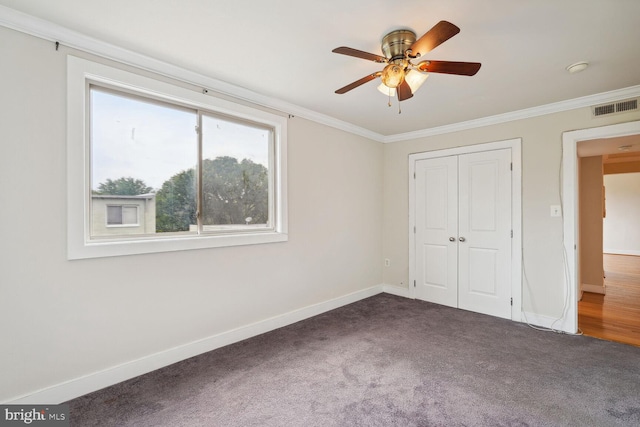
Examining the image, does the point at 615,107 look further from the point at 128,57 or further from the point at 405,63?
the point at 128,57

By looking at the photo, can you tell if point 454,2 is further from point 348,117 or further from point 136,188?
point 136,188

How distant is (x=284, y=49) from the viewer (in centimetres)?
222

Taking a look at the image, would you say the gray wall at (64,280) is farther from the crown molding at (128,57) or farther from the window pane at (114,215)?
the window pane at (114,215)

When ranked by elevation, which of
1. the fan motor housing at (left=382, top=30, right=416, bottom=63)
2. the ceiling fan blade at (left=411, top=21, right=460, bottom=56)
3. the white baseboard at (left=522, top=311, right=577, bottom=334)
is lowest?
the white baseboard at (left=522, top=311, right=577, bottom=334)

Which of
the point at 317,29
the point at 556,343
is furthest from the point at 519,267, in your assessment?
the point at 317,29

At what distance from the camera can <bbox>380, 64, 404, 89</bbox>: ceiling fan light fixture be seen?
6.64 ft

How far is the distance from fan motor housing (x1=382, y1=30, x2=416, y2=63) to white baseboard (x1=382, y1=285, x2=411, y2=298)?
11.2 feet

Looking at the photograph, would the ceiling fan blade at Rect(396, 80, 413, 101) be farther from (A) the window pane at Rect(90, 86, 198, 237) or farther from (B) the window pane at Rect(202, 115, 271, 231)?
(A) the window pane at Rect(90, 86, 198, 237)

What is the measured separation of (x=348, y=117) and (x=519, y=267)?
108 inches

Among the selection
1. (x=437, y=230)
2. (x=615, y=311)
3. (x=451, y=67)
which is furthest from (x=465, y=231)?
(x=451, y=67)

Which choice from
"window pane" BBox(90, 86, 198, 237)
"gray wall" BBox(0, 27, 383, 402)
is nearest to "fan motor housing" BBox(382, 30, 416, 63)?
"gray wall" BBox(0, 27, 383, 402)

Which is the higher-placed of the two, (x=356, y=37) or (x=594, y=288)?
(x=356, y=37)

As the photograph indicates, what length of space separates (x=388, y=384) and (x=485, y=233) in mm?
2464

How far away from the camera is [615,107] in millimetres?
2979
